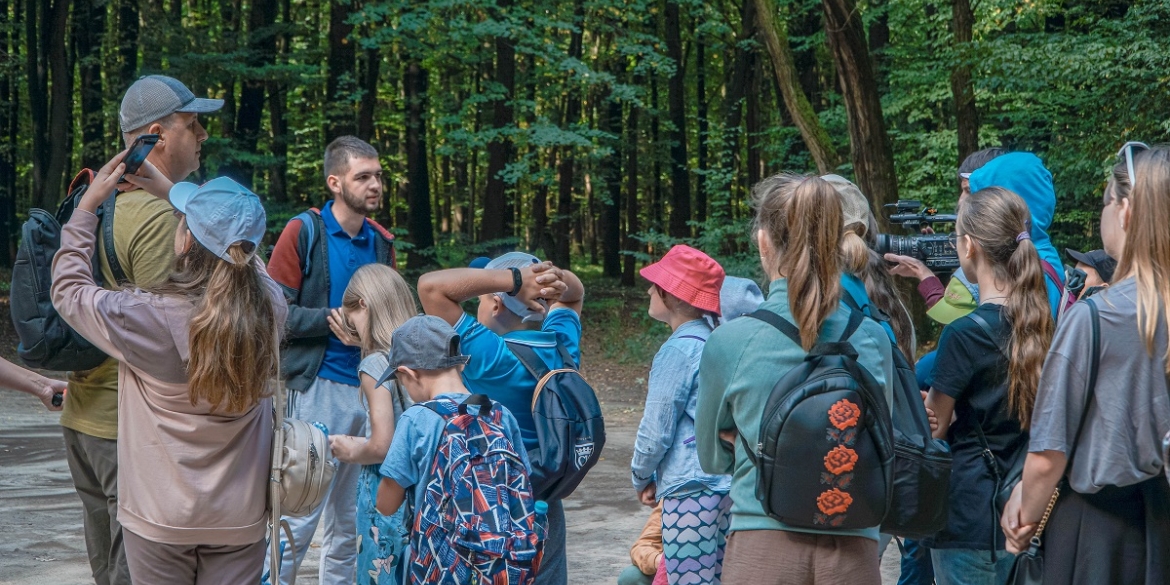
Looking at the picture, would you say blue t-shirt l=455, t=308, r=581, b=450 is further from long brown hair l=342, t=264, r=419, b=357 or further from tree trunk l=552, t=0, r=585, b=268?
tree trunk l=552, t=0, r=585, b=268

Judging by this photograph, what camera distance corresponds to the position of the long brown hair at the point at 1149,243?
9.09 ft

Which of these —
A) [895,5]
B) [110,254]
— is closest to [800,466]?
[110,254]

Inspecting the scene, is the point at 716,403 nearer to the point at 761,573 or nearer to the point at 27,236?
the point at 761,573

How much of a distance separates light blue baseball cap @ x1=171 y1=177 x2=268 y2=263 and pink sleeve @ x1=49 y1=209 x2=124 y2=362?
32 cm

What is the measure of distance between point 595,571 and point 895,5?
13729mm

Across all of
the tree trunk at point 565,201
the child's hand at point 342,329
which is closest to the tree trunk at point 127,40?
the tree trunk at point 565,201

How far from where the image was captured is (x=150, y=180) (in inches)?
157

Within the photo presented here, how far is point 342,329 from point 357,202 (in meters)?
0.91

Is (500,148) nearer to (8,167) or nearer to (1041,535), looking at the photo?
(8,167)


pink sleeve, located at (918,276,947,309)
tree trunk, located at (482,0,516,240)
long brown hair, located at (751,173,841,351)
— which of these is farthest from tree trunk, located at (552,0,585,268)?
long brown hair, located at (751,173,841,351)

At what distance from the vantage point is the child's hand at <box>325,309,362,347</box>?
190 inches

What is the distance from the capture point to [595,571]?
6.20 metres

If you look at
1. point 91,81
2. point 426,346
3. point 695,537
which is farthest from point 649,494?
point 91,81

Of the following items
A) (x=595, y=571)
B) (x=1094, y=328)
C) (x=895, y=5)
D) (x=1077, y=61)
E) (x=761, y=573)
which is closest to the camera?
(x=1094, y=328)
